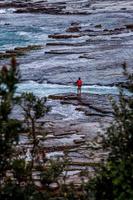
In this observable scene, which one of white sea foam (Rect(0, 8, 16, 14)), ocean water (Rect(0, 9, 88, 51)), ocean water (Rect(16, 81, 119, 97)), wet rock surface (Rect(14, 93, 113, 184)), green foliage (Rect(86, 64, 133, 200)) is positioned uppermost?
green foliage (Rect(86, 64, 133, 200))

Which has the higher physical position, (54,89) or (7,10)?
(54,89)

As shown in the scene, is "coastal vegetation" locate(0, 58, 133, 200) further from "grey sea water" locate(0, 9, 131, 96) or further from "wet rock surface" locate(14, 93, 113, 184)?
"grey sea water" locate(0, 9, 131, 96)

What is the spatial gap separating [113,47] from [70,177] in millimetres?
35649

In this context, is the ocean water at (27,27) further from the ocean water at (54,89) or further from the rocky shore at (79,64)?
the ocean water at (54,89)

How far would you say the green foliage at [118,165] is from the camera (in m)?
9.66

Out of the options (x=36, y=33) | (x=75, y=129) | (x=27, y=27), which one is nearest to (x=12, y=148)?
(x=75, y=129)

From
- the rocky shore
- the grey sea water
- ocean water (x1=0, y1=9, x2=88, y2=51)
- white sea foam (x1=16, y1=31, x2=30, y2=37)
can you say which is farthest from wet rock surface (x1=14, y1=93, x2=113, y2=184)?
white sea foam (x1=16, y1=31, x2=30, y2=37)

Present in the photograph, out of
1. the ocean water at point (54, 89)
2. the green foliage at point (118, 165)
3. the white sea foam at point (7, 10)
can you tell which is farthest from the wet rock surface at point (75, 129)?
the white sea foam at point (7, 10)

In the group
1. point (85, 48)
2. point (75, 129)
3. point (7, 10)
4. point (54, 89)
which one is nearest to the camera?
Result: point (75, 129)

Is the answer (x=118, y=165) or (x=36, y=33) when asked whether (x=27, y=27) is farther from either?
(x=118, y=165)

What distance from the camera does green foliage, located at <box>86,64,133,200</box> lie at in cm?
966

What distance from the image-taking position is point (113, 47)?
5394 centimetres

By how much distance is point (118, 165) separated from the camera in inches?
393

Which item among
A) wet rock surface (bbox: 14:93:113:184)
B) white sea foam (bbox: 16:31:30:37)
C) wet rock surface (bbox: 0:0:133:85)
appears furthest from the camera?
white sea foam (bbox: 16:31:30:37)
